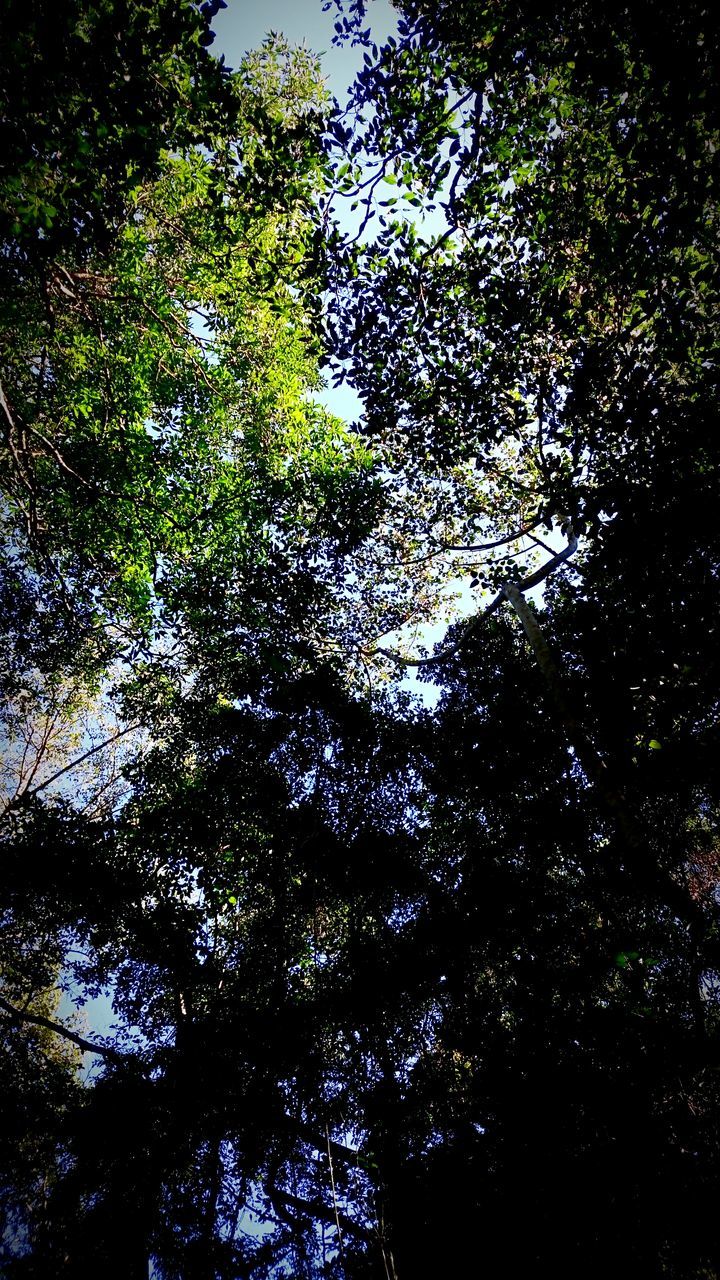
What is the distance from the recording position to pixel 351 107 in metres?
4.70

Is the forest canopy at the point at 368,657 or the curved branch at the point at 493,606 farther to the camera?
the curved branch at the point at 493,606

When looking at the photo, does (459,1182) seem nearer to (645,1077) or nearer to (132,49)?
(645,1077)

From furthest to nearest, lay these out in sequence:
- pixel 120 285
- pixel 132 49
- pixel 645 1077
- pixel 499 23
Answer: pixel 120 285, pixel 645 1077, pixel 499 23, pixel 132 49

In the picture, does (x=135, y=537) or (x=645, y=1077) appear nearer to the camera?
(x=645, y=1077)

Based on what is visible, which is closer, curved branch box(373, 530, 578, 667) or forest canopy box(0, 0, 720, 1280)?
forest canopy box(0, 0, 720, 1280)

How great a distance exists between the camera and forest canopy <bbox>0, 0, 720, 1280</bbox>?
4.61 m

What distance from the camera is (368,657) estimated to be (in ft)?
34.3

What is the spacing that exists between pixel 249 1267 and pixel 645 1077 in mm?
6646

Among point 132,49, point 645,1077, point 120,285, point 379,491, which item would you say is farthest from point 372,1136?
point 120,285

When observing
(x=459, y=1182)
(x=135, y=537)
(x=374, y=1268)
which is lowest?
(x=374, y=1268)

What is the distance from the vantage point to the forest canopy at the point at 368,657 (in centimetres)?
461

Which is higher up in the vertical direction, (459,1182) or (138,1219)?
(138,1219)

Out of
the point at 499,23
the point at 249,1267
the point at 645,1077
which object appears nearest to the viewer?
the point at 499,23

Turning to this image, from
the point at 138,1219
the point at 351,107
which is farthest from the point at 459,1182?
the point at 351,107
